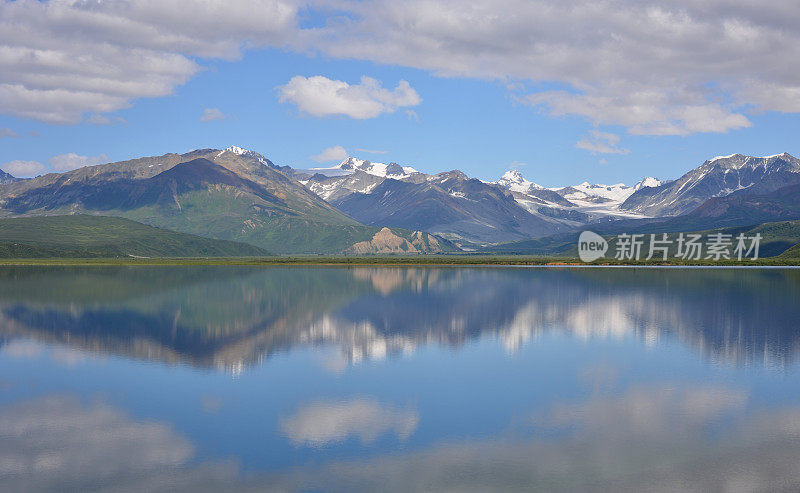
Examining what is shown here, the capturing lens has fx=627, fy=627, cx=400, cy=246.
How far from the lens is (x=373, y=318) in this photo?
87.2 metres

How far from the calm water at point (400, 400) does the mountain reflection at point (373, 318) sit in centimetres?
64

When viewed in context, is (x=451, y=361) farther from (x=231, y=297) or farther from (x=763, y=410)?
(x=231, y=297)

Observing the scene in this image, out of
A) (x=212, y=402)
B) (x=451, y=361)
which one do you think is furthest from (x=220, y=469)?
(x=451, y=361)

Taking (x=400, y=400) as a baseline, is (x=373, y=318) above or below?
above

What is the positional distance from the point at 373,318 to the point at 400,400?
1747 inches

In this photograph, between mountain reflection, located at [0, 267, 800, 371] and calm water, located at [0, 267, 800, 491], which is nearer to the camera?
calm water, located at [0, 267, 800, 491]

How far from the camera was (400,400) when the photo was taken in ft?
141

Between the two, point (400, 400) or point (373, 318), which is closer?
point (400, 400)

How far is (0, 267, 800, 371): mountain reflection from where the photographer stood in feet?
212

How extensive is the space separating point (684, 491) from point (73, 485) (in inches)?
1068

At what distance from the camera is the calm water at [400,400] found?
97.1 ft

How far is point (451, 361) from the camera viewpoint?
57.0 metres

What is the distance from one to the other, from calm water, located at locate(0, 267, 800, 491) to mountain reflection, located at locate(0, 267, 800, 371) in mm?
636

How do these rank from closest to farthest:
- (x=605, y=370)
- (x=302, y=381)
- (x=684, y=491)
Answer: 1. (x=684, y=491)
2. (x=302, y=381)
3. (x=605, y=370)
